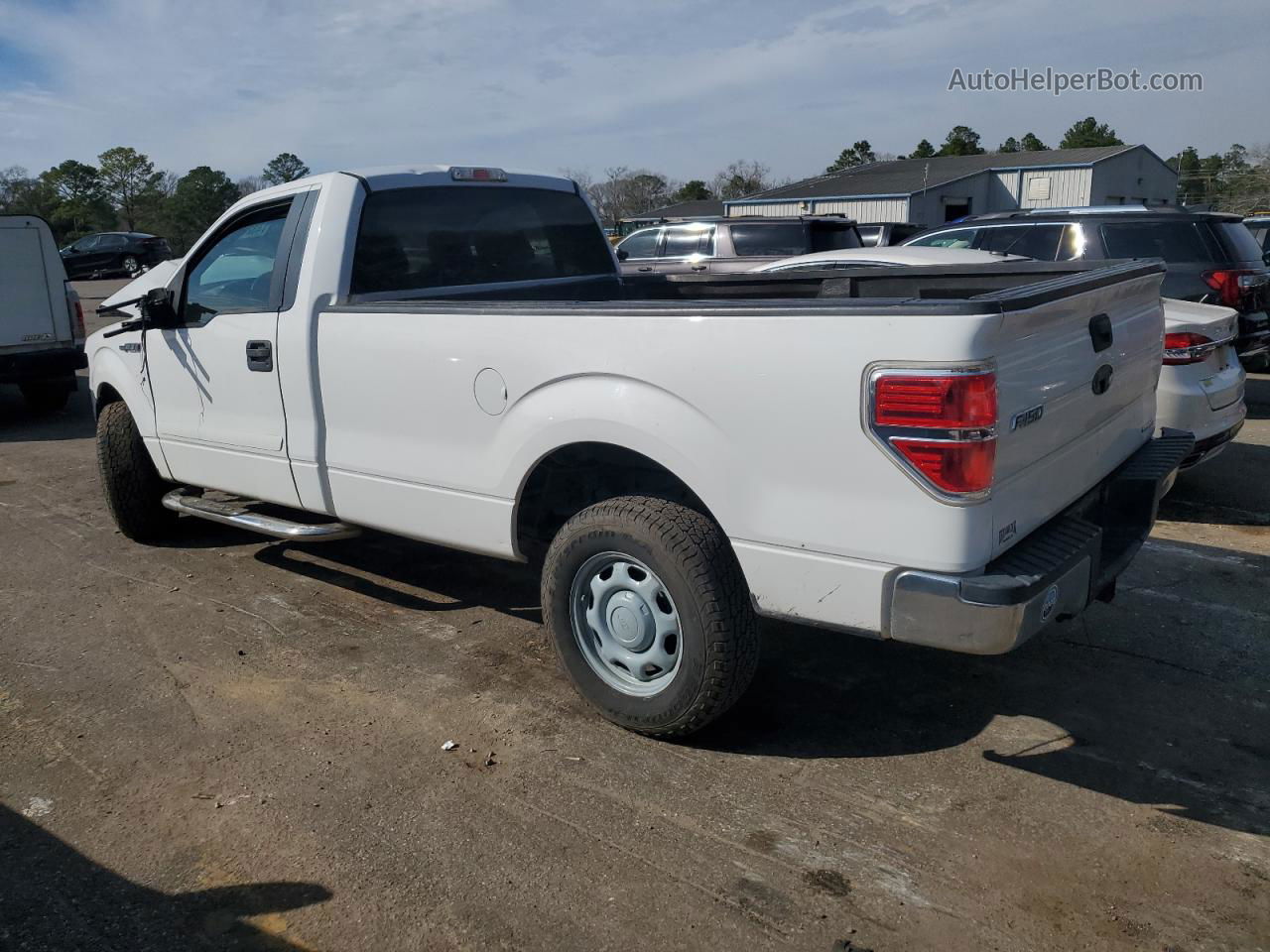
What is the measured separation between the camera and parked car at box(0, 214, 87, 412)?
1069 centimetres

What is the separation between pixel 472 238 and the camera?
5.21 m

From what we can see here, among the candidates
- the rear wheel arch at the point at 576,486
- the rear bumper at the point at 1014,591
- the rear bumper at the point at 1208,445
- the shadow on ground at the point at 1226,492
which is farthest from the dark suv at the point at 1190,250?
the rear wheel arch at the point at 576,486

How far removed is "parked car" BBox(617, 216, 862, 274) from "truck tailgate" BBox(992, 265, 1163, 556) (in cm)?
974

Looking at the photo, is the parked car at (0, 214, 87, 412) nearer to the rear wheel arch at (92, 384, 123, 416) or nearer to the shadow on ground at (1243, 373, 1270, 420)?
the rear wheel arch at (92, 384, 123, 416)

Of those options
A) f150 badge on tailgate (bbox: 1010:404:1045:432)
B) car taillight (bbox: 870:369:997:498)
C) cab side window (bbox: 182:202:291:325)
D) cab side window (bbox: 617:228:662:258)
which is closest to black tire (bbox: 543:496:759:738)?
car taillight (bbox: 870:369:997:498)

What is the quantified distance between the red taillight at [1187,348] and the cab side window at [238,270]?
4.91m

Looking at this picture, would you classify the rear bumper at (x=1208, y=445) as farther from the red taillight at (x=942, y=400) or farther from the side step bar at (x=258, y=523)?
the side step bar at (x=258, y=523)

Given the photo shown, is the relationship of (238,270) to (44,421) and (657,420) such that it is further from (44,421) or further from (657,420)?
(44,421)

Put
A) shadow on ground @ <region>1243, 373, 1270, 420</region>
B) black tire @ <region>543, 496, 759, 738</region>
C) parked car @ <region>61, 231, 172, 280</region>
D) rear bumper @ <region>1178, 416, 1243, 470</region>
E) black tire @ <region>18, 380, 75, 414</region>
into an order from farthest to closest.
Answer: parked car @ <region>61, 231, 172, 280</region>, black tire @ <region>18, 380, 75, 414</region>, shadow on ground @ <region>1243, 373, 1270, 420</region>, rear bumper @ <region>1178, 416, 1243, 470</region>, black tire @ <region>543, 496, 759, 738</region>

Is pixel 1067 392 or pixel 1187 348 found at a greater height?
pixel 1067 392

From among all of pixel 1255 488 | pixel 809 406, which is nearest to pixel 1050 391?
pixel 809 406

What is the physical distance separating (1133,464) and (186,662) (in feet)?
13.3

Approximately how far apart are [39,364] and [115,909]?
9.62m

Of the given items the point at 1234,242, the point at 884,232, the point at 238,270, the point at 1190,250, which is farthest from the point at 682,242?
the point at 238,270
